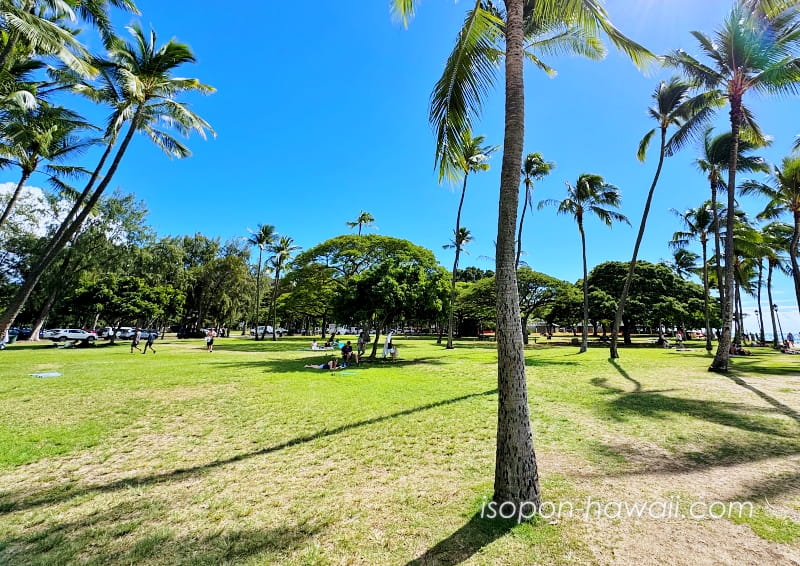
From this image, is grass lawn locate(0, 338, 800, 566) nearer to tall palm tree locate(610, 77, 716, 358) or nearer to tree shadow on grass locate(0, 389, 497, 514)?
tree shadow on grass locate(0, 389, 497, 514)

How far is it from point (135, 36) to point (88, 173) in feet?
24.9

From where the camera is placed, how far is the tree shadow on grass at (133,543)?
9.62 feet

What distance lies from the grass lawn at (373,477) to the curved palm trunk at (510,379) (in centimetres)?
39

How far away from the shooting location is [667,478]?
A: 4.39 m

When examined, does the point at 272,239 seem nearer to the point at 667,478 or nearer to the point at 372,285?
the point at 372,285

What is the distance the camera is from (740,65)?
13359 millimetres

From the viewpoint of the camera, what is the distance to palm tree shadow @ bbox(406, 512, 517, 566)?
114 inches

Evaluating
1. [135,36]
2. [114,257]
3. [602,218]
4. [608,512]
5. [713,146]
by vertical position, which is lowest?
[608,512]

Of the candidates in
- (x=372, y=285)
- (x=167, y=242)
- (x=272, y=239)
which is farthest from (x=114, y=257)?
(x=372, y=285)

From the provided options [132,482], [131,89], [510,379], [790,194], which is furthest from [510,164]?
[790,194]

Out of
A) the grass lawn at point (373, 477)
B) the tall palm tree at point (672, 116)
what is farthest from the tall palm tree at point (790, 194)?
the grass lawn at point (373, 477)

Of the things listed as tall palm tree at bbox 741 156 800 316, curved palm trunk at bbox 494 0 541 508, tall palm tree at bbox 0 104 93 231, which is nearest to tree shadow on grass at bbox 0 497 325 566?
curved palm trunk at bbox 494 0 541 508

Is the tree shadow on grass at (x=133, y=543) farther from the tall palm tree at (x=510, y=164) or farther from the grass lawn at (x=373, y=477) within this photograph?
the tall palm tree at (x=510, y=164)

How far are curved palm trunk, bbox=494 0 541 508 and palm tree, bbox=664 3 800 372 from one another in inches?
520
